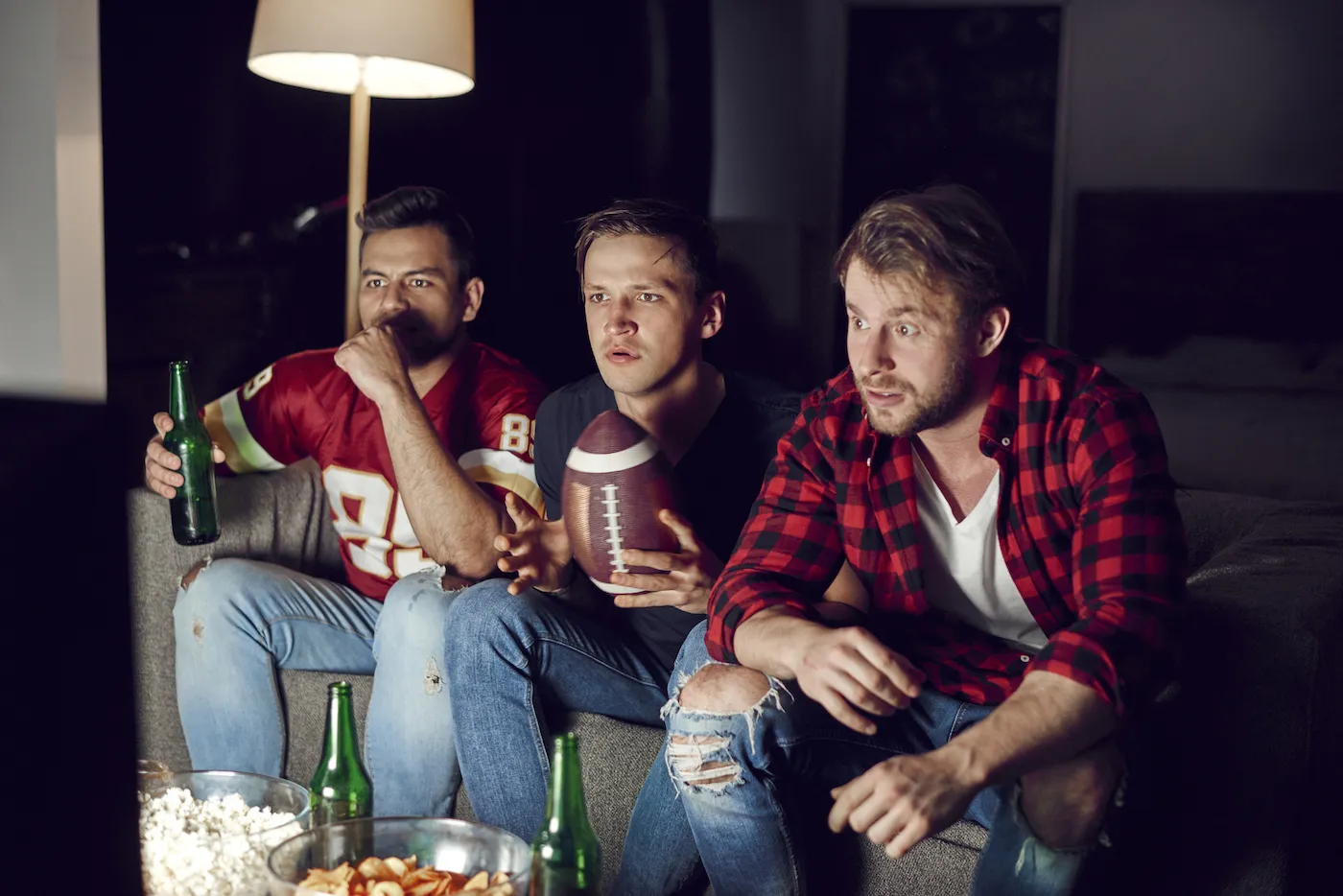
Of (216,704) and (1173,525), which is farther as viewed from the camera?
(216,704)

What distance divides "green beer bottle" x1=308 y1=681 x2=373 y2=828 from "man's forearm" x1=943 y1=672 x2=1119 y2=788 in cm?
71

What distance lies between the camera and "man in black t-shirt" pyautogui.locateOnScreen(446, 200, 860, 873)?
62.4 inches

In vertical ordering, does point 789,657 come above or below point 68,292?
below

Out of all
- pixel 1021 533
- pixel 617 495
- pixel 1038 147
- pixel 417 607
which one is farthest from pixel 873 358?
pixel 1038 147

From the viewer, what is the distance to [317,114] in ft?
8.13

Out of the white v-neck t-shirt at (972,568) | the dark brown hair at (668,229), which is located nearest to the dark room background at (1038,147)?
the dark brown hair at (668,229)

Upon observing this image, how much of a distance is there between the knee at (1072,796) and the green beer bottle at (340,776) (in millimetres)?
758

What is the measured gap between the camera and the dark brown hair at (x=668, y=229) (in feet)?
5.89

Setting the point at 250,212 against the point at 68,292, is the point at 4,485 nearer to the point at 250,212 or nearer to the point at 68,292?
the point at 68,292

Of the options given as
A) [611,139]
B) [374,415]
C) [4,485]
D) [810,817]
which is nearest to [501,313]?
[611,139]

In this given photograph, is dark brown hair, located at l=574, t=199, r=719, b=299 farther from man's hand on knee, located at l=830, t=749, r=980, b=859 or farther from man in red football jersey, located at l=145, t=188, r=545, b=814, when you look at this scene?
man's hand on knee, located at l=830, t=749, r=980, b=859

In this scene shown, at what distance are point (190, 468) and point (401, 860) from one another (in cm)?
91

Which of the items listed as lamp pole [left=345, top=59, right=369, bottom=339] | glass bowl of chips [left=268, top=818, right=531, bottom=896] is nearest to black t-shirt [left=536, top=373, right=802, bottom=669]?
glass bowl of chips [left=268, top=818, right=531, bottom=896]

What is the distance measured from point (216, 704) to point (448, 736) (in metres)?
0.43
